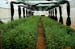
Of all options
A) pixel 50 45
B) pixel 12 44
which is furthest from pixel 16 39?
pixel 50 45

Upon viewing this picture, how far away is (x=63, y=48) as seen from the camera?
A: 165 centimetres

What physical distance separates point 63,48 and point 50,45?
3.9 inches

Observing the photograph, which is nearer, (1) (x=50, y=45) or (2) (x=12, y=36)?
(1) (x=50, y=45)

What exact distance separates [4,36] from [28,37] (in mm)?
172

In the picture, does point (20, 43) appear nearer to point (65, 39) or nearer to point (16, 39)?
point (16, 39)

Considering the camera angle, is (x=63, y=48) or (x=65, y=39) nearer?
(x=63, y=48)

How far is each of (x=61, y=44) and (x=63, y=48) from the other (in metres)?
0.06

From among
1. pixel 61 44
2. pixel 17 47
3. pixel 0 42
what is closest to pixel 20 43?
pixel 17 47

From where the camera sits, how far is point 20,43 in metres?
1.75

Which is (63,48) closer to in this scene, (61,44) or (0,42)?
(61,44)

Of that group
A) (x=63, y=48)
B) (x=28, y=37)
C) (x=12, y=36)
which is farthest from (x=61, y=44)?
(x=12, y=36)

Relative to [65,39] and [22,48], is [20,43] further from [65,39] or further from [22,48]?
[65,39]

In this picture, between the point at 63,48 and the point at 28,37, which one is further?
the point at 28,37

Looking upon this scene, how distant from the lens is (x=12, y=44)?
176cm
